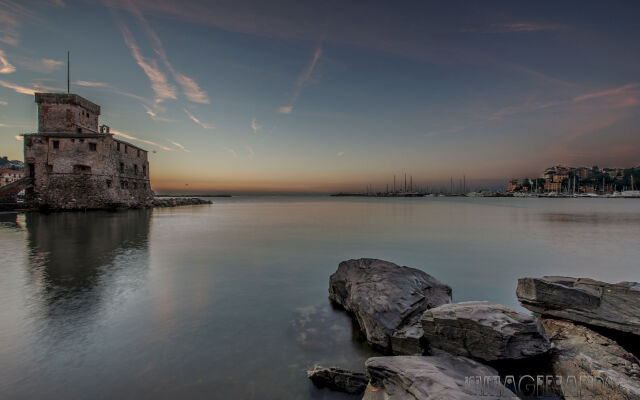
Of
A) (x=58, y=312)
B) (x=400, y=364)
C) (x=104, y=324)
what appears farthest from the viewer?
(x=58, y=312)

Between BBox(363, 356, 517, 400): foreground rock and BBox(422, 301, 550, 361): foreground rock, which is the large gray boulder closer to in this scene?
BBox(422, 301, 550, 361): foreground rock

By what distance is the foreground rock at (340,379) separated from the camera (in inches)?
141

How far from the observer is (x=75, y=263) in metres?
9.73

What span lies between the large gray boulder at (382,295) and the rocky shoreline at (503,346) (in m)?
0.02

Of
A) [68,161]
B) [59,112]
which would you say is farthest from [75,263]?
[59,112]

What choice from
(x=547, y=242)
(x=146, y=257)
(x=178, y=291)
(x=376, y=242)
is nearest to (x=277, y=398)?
(x=178, y=291)

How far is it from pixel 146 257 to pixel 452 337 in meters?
12.2

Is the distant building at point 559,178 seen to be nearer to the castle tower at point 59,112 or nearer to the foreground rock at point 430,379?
the foreground rock at point 430,379

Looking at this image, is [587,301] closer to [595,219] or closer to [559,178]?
[595,219]

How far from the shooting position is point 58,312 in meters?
5.76

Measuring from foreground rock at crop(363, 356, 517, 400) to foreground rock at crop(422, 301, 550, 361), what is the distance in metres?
0.27

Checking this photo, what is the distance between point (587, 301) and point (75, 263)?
14648 millimetres

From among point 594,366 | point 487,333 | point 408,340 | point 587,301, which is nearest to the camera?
point 594,366

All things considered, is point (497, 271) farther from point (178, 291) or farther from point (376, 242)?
point (178, 291)
